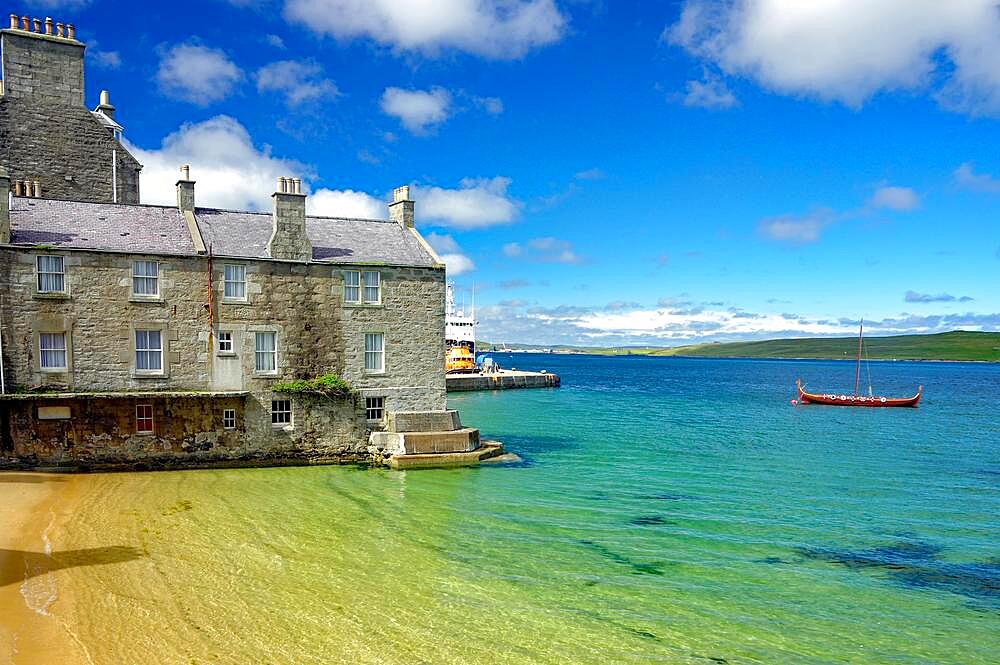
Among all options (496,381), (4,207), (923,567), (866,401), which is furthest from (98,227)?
(866,401)

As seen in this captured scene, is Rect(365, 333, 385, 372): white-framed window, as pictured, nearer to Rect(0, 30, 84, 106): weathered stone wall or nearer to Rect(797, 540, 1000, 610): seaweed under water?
Rect(797, 540, 1000, 610): seaweed under water

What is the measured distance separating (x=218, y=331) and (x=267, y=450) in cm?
469

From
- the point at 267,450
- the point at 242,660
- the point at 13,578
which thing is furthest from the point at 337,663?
the point at 267,450

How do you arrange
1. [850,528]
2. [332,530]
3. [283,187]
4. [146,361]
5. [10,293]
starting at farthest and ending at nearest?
[283,187]
[146,361]
[10,293]
[850,528]
[332,530]

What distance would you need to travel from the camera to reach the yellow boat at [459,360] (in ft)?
310

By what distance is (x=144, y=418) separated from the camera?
24344mm

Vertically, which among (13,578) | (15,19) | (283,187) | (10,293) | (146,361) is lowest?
(13,578)

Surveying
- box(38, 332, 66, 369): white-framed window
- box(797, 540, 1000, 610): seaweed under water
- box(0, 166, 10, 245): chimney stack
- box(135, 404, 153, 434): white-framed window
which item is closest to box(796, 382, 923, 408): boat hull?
box(797, 540, 1000, 610): seaweed under water

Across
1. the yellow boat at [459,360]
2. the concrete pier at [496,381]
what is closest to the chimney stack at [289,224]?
the concrete pier at [496,381]

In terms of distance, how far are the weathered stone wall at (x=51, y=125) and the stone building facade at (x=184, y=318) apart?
0.06m

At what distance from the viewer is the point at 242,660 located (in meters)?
10.5

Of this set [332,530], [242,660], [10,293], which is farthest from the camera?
[10,293]

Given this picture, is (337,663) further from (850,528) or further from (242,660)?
(850,528)

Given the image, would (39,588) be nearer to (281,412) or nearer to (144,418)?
(144,418)
